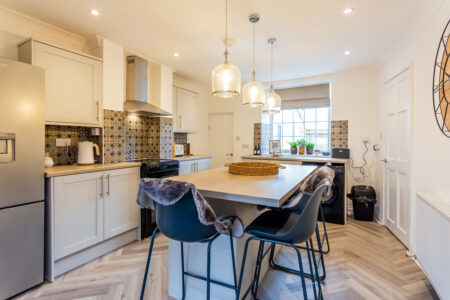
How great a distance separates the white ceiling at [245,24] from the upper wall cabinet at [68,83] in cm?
38

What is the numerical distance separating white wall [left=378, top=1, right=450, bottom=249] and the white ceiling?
0.60ft

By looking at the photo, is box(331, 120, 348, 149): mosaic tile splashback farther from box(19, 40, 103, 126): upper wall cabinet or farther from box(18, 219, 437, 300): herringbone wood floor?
box(19, 40, 103, 126): upper wall cabinet

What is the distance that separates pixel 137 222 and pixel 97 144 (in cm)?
110

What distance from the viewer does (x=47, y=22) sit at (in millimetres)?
2410

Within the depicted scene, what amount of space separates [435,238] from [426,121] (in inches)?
43.8

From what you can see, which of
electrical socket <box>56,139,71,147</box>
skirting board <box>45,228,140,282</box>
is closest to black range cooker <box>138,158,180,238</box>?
skirting board <box>45,228,140,282</box>

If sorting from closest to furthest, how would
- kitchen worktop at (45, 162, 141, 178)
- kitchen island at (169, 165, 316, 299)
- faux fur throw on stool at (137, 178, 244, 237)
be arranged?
1. faux fur throw on stool at (137, 178, 244, 237)
2. kitchen island at (169, 165, 316, 299)
3. kitchen worktop at (45, 162, 141, 178)

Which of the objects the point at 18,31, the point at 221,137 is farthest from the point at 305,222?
the point at 221,137

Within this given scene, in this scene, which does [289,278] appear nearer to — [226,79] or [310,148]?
[226,79]

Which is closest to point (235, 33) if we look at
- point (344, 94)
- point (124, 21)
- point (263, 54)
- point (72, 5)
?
point (263, 54)

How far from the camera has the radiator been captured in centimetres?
141

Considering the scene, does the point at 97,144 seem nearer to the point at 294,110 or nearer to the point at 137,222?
the point at 137,222

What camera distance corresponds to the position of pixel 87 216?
2.27 metres

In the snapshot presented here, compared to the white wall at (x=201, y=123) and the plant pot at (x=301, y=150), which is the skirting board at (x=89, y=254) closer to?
the white wall at (x=201, y=123)
